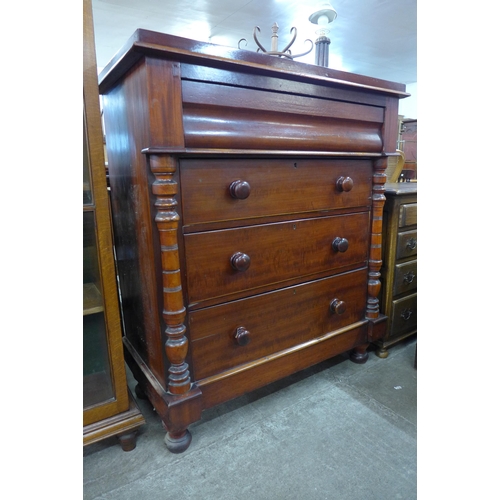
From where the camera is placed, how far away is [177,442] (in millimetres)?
1005

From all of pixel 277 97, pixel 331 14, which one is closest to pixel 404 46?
pixel 331 14

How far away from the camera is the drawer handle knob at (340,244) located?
120 cm

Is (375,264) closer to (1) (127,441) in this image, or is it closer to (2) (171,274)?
(2) (171,274)

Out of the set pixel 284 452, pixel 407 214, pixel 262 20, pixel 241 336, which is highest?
pixel 262 20

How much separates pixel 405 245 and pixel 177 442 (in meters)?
1.17

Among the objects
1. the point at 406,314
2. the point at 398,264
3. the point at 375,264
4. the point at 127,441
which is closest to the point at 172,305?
the point at 127,441

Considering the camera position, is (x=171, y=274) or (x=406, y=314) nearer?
(x=171, y=274)

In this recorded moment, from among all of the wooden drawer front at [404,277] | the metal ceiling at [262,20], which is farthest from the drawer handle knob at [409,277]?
the metal ceiling at [262,20]

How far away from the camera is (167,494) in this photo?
0.87 m
